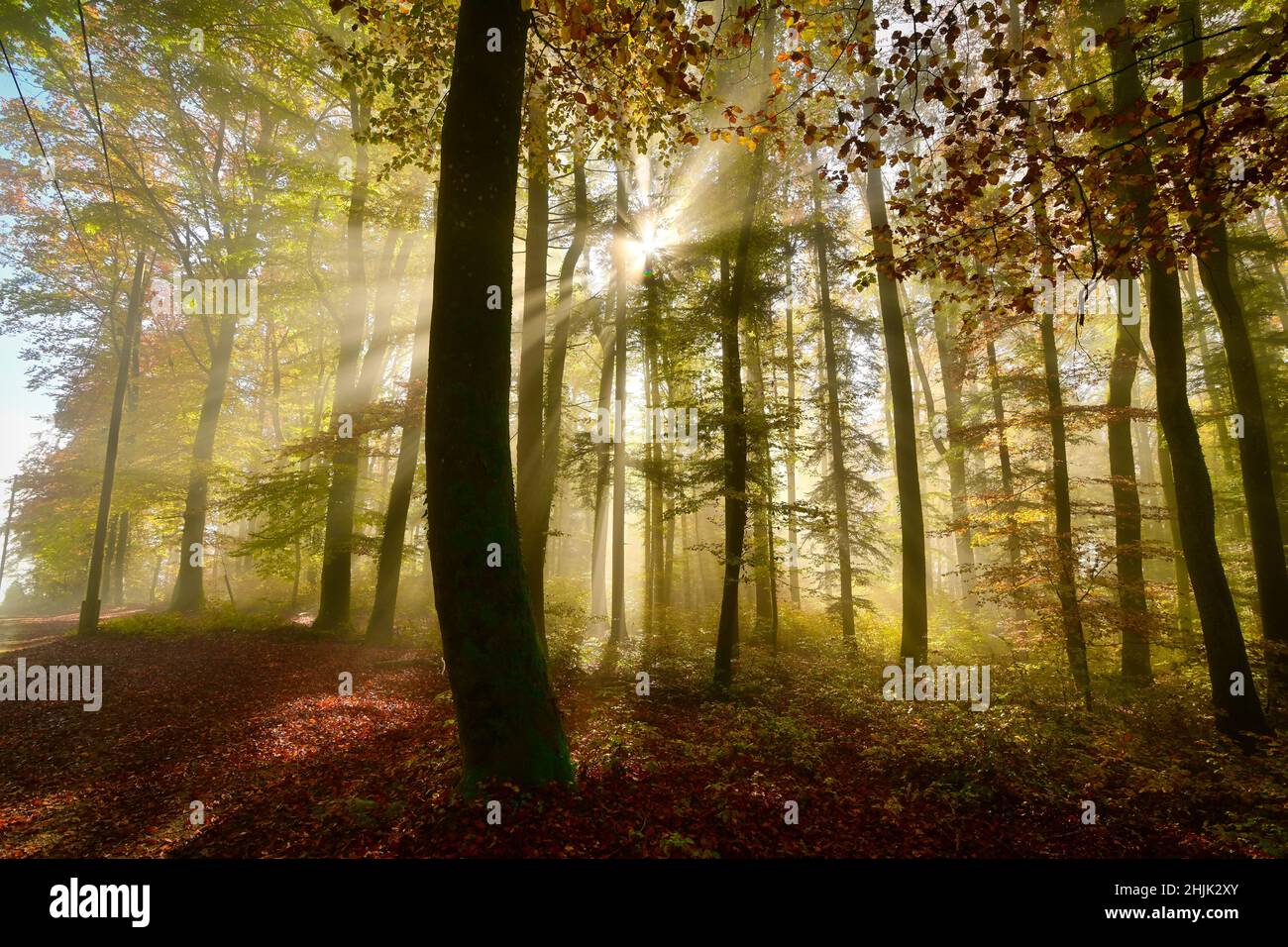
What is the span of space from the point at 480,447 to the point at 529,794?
289 cm

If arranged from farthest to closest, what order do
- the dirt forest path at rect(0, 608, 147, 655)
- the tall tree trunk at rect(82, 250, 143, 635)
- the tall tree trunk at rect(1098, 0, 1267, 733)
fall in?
the dirt forest path at rect(0, 608, 147, 655), the tall tree trunk at rect(82, 250, 143, 635), the tall tree trunk at rect(1098, 0, 1267, 733)

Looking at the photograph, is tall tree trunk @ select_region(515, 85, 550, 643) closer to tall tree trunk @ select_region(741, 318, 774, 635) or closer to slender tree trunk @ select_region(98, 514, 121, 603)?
tall tree trunk @ select_region(741, 318, 774, 635)

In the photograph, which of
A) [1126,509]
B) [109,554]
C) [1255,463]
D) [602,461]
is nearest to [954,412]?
[1126,509]

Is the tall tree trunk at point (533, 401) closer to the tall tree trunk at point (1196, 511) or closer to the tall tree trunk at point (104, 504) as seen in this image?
the tall tree trunk at point (1196, 511)

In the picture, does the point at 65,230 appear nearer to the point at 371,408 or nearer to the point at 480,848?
the point at 371,408

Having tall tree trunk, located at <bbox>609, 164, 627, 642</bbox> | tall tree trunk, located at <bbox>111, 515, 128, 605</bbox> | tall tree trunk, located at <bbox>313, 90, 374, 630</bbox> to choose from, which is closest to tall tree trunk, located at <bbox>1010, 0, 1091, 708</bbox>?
tall tree trunk, located at <bbox>609, 164, 627, 642</bbox>

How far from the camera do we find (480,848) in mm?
3752

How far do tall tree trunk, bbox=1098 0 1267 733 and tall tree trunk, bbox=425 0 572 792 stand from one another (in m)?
8.56

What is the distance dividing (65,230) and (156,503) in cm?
1072

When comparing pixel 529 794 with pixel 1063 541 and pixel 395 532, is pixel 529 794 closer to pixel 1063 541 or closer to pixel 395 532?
pixel 1063 541

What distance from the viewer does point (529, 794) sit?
4199 millimetres

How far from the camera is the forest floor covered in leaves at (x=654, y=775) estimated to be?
427cm

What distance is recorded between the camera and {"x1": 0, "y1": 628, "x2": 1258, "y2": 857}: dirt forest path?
4168mm
